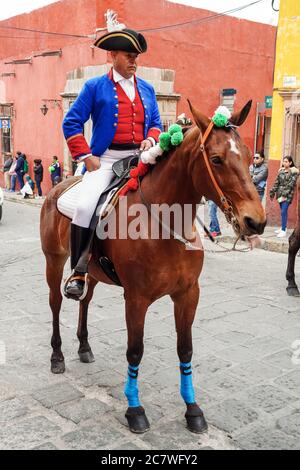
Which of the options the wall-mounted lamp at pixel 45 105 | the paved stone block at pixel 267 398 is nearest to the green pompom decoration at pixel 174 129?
the paved stone block at pixel 267 398

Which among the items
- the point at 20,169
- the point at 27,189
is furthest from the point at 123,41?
the point at 20,169

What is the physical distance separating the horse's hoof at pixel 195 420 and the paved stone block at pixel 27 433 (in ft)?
3.09

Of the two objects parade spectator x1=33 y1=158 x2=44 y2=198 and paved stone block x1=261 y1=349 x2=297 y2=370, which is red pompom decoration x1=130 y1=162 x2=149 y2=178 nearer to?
paved stone block x1=261 y1=349 x2=297 y2=370

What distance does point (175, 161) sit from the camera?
3.29 metres

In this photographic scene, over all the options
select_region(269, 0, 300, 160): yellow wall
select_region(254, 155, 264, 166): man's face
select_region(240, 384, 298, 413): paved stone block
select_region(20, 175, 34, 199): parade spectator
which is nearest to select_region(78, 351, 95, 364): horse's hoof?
select_region(240, 384, 298, 413): paved stone block

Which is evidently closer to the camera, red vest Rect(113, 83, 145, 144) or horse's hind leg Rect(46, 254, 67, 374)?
red vest Rect(113, 83, 145, 144)

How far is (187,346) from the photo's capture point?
148 inches

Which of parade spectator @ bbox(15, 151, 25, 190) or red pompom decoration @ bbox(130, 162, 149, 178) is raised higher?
red pompom decoration @ bbox(130, 162, 149, 178)

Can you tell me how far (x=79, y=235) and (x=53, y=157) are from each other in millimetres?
14602

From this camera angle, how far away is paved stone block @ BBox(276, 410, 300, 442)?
3566mm

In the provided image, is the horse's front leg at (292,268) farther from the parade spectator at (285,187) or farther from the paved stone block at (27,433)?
the paved stone block at (27,433)

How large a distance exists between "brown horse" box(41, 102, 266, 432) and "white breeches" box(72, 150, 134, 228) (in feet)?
0.77

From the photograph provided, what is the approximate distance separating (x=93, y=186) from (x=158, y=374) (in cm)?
183

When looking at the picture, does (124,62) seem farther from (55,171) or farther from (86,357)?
(55,171)
